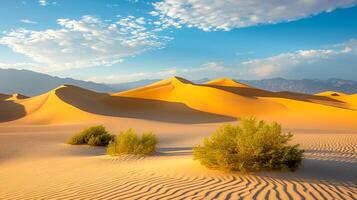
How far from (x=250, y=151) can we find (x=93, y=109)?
3035 centimetres

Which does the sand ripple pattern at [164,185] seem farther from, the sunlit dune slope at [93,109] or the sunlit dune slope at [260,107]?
the sunlit dune slope at [93,109]

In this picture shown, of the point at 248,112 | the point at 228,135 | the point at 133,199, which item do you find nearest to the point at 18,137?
the point at 228,135

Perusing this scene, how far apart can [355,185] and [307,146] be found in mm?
7704

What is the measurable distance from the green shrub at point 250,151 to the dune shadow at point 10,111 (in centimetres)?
3032

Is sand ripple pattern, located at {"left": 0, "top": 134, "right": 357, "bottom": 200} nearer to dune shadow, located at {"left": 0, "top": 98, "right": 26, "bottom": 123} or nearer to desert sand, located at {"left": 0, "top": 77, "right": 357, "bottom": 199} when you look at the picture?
desert sand, located at {"left": 0, "top": 77, "right": 357, "bottom": 199}

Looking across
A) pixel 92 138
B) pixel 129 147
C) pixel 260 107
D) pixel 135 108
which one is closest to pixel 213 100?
pixel 260 107

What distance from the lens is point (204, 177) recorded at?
8055 millimetres

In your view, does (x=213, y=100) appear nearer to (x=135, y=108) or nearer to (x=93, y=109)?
(x=135, y=108)

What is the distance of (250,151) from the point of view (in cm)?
875

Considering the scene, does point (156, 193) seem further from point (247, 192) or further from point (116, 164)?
point (116, 164)

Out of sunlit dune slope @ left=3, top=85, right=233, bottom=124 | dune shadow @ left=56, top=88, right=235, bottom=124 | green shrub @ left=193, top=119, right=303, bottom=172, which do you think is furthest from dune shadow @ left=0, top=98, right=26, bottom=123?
green shrub @ left=193, top=119, right=303, bottom=172

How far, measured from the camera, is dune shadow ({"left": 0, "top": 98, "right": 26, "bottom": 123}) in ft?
117

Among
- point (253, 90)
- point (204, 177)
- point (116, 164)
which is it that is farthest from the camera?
point (253, 90)

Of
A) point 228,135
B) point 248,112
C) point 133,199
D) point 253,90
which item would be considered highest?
point 253,90
